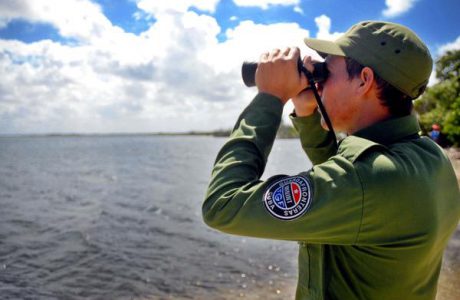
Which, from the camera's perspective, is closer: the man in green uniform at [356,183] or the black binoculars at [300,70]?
the man in green uniform at [356,183]

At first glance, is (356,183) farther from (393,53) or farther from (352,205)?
(393,53)

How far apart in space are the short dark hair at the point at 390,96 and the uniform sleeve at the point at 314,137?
1.49ft

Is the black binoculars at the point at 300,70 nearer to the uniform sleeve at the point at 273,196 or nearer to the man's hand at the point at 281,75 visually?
the man's hand at the point at 281,75

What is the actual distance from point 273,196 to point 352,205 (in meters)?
0.24

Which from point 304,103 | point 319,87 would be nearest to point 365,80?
point 319,87

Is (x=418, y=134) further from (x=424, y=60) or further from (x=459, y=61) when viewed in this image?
(x=459, y=61)

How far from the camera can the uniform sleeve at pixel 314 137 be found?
1995 mm

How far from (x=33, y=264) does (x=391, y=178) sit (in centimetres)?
873

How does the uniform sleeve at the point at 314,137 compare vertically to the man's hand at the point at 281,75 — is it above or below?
below

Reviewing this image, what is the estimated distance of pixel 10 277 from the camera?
767 centimetres

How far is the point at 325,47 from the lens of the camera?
1577mm

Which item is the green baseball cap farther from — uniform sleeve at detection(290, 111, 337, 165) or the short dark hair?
uniform sleeve at detection(290, 111, 337, 165)

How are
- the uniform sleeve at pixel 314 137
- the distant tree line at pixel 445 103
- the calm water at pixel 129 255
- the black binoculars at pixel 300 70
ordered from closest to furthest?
1. the black binoculars at pixel 300 70
2. the uniform sleeve at pixel 314 137
3. the calm water at pixel 129 255
4. the distant tree line at pixel 445 103

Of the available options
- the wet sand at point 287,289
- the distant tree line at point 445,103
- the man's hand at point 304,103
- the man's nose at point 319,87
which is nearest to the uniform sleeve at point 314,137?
the man's hand at point 304,103
